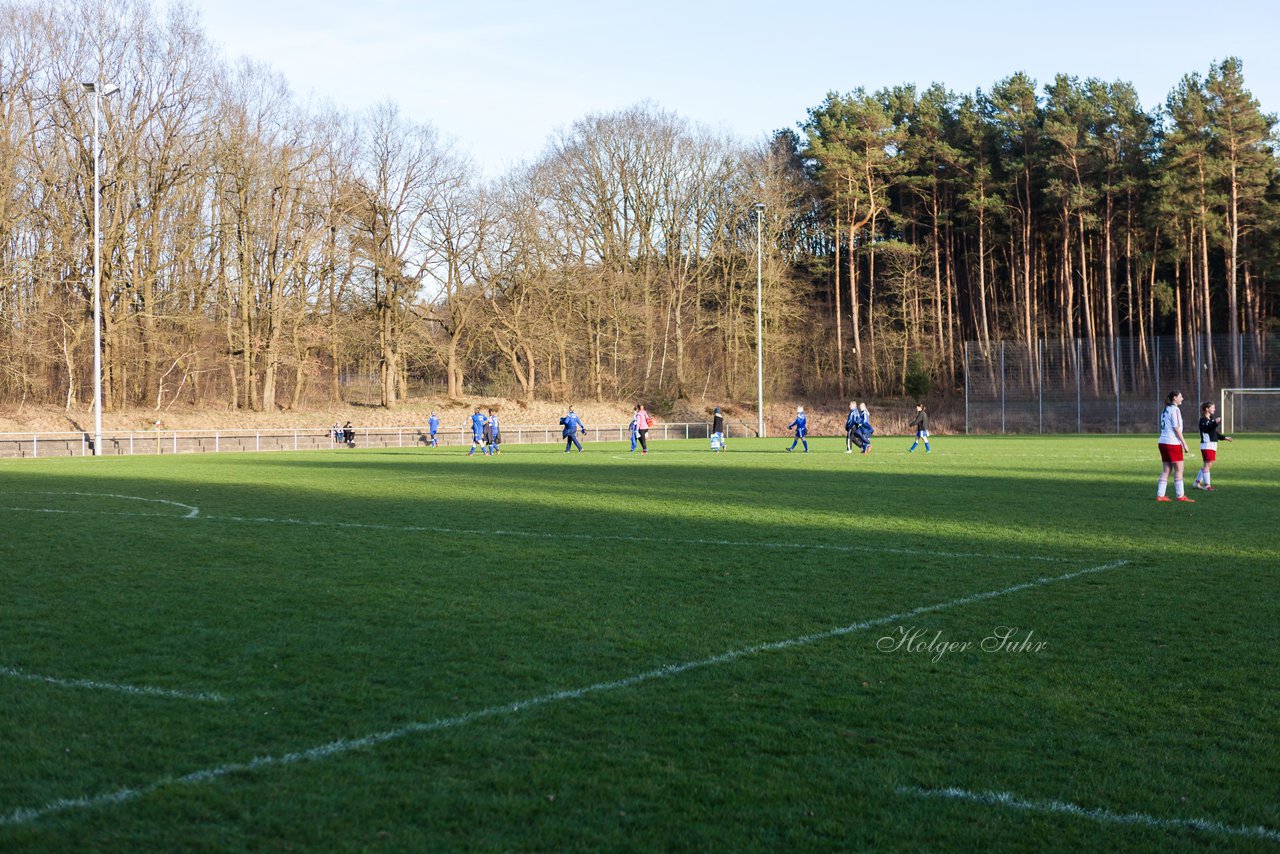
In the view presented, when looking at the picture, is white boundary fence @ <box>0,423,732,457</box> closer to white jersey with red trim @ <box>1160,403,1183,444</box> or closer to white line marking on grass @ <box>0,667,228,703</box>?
white jersey with red trim @ <box>1160,403,1183,444</box>

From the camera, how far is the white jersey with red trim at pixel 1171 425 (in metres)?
17.0

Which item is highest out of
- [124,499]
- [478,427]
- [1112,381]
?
[1112,381]

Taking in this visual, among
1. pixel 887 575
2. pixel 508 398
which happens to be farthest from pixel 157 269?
pixel 887 575

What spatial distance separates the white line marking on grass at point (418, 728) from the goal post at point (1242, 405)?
49.5 meters

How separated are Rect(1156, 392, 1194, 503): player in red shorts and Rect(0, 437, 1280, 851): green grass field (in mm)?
3001

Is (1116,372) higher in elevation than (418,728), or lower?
higher

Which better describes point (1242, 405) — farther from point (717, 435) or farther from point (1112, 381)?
point (717, 435)

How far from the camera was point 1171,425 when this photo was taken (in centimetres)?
1716

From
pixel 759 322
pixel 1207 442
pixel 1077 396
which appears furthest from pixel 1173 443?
pixel 1077 396

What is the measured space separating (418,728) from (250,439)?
4100 centimetres

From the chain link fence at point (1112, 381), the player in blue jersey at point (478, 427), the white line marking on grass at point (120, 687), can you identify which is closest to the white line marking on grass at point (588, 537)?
the white line marking on grass at point (120, 687)

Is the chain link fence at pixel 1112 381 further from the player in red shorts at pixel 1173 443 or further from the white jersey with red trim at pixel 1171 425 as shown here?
the white jersey with red trim at pixel 1171 425

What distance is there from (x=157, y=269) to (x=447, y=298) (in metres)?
15.7

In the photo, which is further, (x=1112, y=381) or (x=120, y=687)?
(x=1112, y=381)
